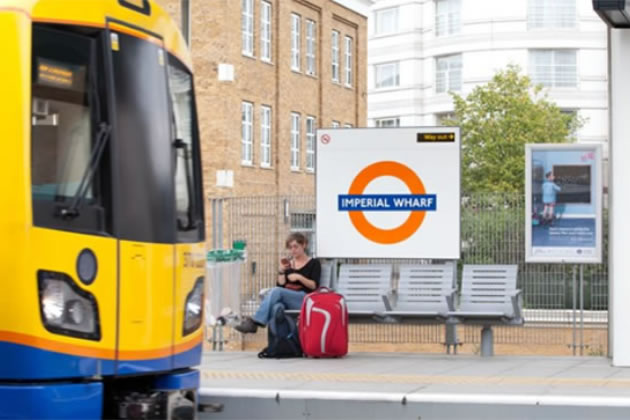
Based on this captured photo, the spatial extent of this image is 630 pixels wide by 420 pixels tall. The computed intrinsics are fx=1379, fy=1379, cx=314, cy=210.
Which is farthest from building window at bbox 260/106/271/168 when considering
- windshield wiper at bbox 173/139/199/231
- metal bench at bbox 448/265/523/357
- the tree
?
windshield wiper at bbox 173/139/199/231

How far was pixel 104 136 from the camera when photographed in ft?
28.3

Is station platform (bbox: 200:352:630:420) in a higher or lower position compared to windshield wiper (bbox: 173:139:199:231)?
lower

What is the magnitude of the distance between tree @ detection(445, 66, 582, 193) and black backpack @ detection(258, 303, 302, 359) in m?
39.3

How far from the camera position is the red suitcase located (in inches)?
615

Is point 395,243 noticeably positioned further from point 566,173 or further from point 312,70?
point 312,70

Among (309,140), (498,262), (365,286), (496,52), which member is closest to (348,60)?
(309,140)

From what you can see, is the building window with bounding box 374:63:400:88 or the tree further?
the building window with bounding box 374:63:400:88

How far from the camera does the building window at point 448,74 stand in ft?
239

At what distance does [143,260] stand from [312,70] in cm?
3777

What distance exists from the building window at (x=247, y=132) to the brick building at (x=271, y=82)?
0.03 meters

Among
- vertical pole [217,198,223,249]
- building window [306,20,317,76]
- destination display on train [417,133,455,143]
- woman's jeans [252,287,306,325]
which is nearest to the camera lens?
woman's jeans [252,287,306,325]

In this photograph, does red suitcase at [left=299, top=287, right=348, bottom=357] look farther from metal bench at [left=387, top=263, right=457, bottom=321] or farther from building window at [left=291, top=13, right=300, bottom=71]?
building window at [left=291, top=13, right=300, bottom=71]

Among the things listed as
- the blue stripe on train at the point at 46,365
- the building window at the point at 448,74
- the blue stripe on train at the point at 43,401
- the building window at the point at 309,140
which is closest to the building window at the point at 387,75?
the building window at the point at 448,74

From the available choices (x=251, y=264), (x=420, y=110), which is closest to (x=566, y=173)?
(x=251, y=264)
